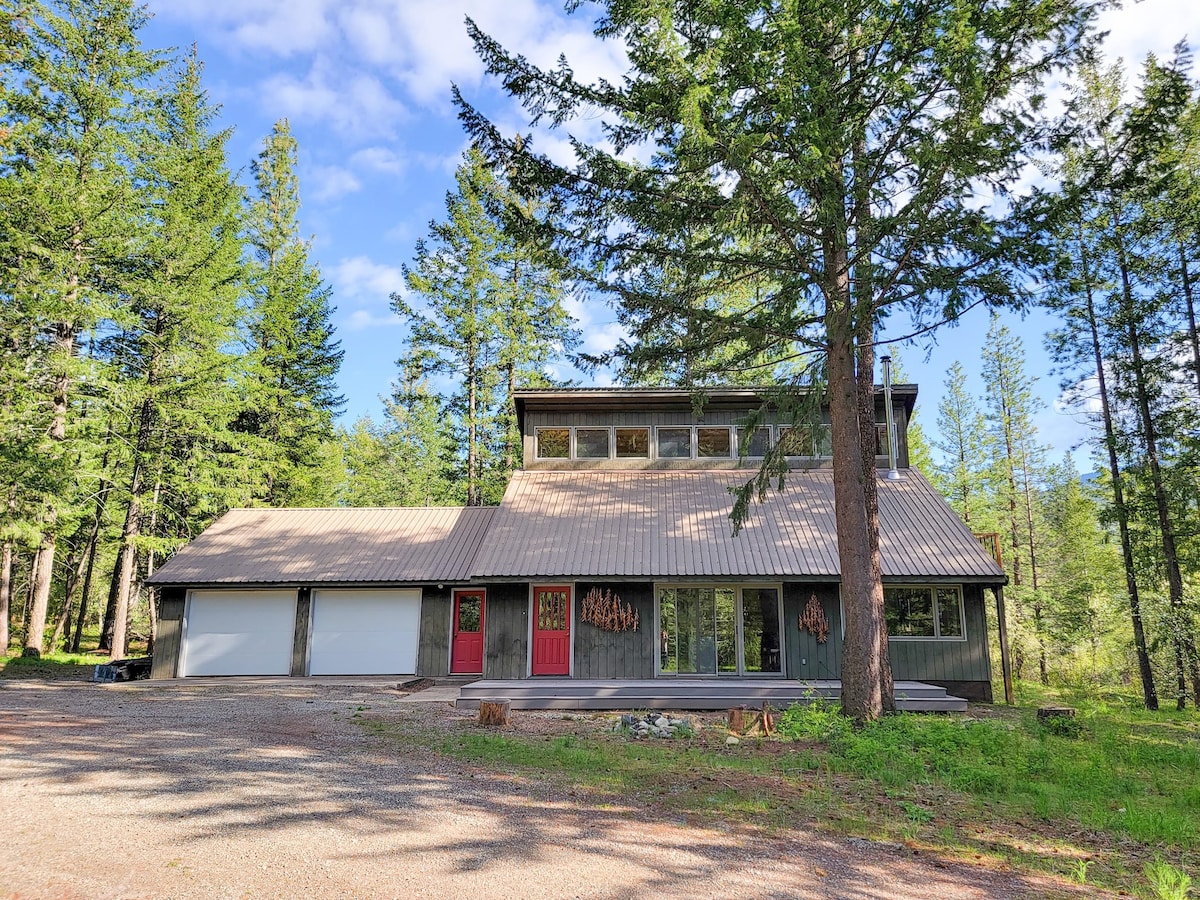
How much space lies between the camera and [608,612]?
1467cm

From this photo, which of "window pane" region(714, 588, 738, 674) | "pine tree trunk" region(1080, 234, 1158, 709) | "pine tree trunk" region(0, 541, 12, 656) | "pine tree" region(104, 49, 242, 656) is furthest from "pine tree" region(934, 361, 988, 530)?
"pine tree trunk" region(0, 541, 12, 656)

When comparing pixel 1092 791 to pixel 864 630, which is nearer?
pixel 1092 791

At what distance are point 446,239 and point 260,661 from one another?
15.4 meters

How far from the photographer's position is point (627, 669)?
1451 cm

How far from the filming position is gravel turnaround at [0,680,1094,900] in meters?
4.14

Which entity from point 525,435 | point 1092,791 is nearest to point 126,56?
point 525,435

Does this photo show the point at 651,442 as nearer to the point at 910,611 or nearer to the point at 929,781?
the point at 910,611

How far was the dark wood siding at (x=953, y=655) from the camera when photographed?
1387 cm

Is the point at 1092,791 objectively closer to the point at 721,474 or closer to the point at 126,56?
the point at 721,474

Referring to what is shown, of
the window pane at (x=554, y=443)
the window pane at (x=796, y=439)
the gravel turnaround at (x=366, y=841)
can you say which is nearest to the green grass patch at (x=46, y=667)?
the gravel turnaround at (x=366, y=841)

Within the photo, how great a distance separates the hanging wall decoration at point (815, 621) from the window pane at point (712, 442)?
5006 millimetres

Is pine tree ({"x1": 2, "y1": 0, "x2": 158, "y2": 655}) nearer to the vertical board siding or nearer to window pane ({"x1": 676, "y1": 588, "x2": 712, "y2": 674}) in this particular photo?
the vertical board siding

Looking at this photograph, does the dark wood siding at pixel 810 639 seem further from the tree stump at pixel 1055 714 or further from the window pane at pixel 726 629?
the tree stump at pixel 1055 714

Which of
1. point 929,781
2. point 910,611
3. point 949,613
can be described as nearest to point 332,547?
point 910,611
